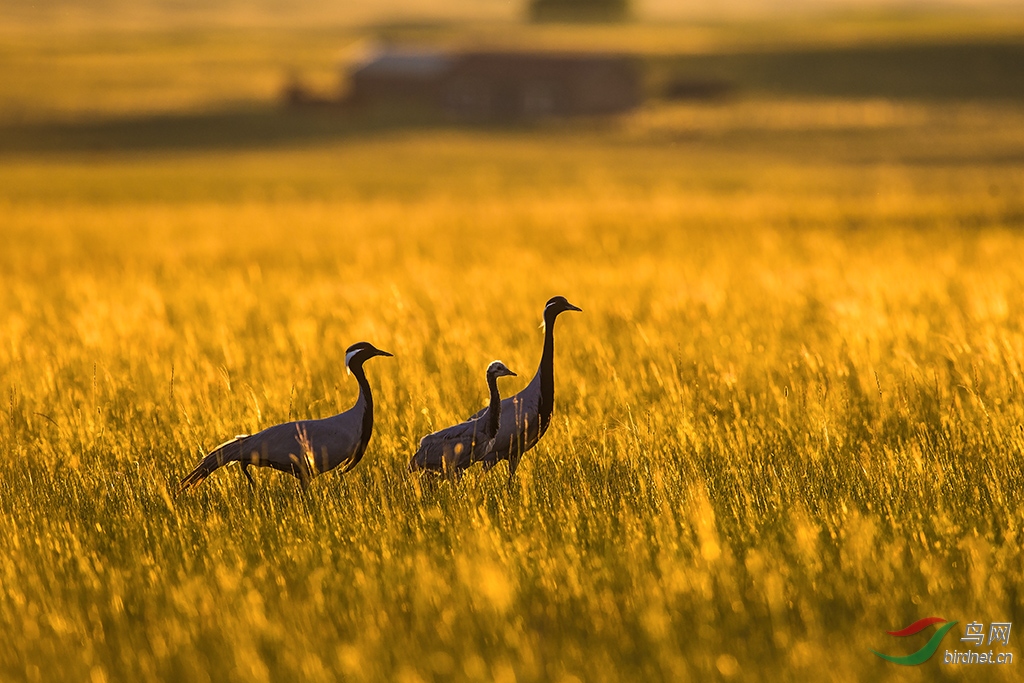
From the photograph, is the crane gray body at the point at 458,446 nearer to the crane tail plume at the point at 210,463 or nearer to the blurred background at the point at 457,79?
the crane tail plume at the point at 210,463

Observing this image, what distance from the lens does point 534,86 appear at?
79688 millimetres

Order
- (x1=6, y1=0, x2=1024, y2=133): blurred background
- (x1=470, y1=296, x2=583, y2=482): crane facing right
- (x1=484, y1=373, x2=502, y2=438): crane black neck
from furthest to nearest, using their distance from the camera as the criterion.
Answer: (x1=6, y1=0, x2=1024, y2=133): blurred background
(x1=470, y1=296, x2=583, y2=482): crane facing right
(x1=484, y1=373, x2=502, y2=438): crane black neck

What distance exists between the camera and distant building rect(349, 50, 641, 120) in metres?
78.2

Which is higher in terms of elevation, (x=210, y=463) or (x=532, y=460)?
(x=210, y=463)

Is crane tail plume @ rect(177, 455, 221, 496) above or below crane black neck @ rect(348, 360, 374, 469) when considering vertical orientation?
below

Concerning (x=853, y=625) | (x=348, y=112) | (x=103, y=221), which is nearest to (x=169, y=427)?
(x=853, y=625)

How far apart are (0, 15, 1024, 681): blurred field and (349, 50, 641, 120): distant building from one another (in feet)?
196

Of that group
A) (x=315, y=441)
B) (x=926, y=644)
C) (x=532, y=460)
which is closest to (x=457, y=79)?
(x=532, y=460)

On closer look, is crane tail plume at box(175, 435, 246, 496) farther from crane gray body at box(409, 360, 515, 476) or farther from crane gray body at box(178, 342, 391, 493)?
crane gray body at box(409, 360, 515, 476)

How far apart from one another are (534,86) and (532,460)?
75.6 metres

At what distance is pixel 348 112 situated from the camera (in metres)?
74.2

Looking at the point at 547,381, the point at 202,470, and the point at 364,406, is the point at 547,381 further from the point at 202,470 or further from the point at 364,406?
the point at 202,470

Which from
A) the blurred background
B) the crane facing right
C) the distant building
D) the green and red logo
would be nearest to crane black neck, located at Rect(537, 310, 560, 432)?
the crane facing right

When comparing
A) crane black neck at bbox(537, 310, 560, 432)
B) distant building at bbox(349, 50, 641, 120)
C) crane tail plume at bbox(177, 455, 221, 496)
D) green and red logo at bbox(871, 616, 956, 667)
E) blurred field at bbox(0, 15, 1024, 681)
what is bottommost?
green and red logo at bbox(871, 616, 956, 667)
